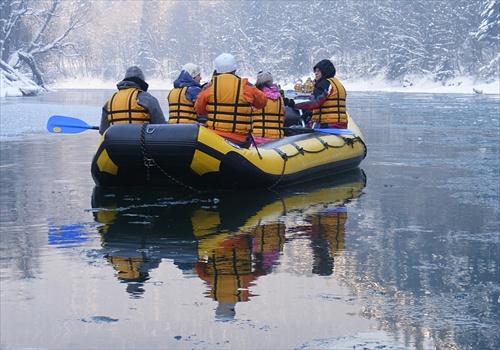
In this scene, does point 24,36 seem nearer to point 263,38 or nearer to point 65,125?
point 263,38

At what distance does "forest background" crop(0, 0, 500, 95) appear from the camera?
55.2 m

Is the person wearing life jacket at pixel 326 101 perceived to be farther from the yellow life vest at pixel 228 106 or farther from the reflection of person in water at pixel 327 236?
the reflection of person in water at pixel 327 236

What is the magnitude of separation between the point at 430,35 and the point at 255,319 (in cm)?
6589

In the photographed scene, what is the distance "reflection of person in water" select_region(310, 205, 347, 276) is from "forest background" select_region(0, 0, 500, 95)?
3806 cm

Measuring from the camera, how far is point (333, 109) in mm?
12258

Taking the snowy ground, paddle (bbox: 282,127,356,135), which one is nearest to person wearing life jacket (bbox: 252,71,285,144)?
paddle (bbox: 282,127,356,135)

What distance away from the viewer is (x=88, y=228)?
751 cm

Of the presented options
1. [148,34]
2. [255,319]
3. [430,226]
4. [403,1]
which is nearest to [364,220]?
[430,226]

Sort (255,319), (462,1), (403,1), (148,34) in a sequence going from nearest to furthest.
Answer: (255,319)
(462,1)
(403,1)
(148,34)

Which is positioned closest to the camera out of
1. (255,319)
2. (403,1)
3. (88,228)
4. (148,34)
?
(255,319)

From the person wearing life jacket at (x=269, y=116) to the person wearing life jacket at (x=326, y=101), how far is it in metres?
1.02

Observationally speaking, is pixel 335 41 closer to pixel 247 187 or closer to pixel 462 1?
pixel 462 1

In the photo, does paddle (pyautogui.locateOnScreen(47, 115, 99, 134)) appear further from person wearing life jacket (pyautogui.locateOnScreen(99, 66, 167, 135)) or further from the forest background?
the forest background

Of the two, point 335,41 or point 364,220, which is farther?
point 335,41
